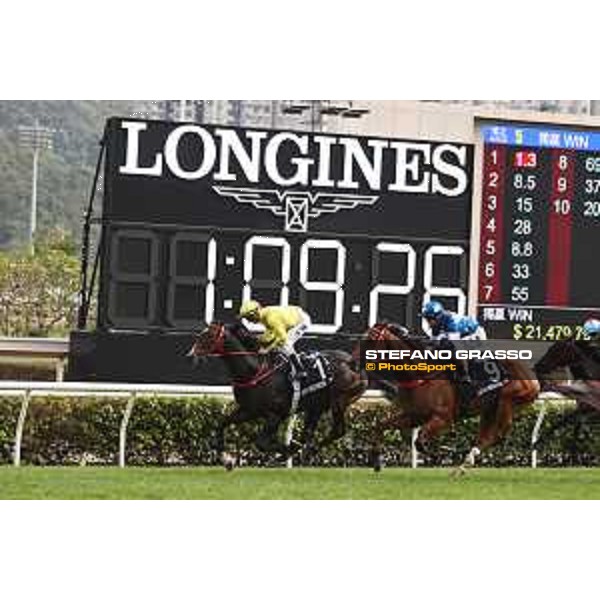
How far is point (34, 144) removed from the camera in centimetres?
628

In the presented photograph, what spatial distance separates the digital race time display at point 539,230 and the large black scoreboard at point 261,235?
0.14 metres

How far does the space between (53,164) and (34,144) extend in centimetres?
12

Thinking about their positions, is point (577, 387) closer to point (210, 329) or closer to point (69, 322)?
point (210, 329)

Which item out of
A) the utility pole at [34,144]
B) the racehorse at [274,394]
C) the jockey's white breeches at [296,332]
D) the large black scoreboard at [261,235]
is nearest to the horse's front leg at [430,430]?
the racehorse at [274,394]

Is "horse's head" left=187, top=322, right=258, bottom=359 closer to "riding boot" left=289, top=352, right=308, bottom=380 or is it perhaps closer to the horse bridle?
the horse bridle

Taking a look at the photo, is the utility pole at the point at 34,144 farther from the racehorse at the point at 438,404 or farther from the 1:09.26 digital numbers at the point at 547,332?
the 1:09.26 digital numbers at the point at 547,332

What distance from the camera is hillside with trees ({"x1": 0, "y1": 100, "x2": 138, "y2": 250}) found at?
20.5ft

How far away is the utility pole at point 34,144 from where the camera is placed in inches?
246

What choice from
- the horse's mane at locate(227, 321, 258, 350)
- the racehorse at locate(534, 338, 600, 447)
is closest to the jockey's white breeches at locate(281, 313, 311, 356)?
the horse's mane at locate(227, 321, 258, 350)

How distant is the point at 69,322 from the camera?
6.41 meters

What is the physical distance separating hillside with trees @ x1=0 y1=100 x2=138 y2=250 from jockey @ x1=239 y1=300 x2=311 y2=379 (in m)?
0.86

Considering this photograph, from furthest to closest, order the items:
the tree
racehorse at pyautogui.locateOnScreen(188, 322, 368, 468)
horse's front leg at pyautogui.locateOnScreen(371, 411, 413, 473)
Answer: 1. horse's front leg at pyautogui.locateOnScreen(371, 411, 413, 473)
2. racehorse at pyautogui.locateOnScreen(188, 322, 368, 468)
3. the tree

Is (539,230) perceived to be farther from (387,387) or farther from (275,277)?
(275,277)

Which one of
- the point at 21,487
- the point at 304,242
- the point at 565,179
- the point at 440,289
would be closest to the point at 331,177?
the point at 304,242
